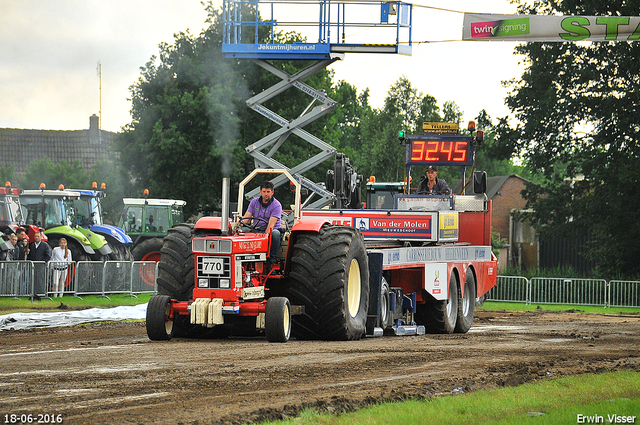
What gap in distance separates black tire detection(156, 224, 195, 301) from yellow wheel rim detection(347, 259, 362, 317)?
2251 millimetres

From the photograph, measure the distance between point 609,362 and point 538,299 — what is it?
1946 cm

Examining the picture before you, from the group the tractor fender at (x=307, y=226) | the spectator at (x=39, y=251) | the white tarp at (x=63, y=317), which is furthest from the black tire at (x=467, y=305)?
the spectator at (x=39, y=251)

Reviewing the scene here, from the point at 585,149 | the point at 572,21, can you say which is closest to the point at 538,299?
the point at 585,149

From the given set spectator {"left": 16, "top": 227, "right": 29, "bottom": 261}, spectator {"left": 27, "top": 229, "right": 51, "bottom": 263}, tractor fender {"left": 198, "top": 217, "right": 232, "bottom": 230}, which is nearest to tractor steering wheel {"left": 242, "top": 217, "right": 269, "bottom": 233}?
tractor fender {"left": 198, "top": 217, "right": 232, "bottom": 230}

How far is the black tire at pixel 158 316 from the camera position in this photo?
432 inches

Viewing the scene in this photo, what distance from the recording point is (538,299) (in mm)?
29578

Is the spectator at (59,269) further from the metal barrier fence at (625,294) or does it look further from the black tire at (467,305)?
the metal barrier fence at (625,294)

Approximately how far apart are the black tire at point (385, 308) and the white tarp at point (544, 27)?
9032 mm

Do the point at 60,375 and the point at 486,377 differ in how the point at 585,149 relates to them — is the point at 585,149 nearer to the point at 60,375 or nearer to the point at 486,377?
the point at 486,377

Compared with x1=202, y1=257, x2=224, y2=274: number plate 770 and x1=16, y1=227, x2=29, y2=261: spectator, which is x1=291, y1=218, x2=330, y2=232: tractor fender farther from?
x1=16, y1=227, x2=29, y2=261: spectator

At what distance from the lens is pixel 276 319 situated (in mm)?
10758

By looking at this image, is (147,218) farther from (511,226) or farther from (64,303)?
(511,226)

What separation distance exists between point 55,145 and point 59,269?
61.4 metres

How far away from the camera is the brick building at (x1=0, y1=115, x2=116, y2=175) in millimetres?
75000
